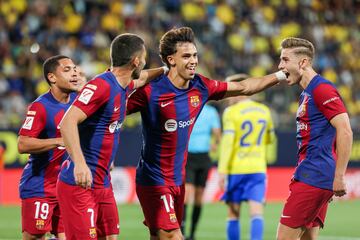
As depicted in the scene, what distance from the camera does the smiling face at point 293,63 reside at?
8211 mm

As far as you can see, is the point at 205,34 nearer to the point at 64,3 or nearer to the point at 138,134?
the point at 64,3

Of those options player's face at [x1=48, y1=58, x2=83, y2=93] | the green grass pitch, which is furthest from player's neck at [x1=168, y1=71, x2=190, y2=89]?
the green grass pitch

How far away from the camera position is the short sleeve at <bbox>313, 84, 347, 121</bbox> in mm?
7805

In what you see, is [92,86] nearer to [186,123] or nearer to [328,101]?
[186,123]

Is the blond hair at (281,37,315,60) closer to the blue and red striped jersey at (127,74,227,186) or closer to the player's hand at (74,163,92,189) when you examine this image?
the blue and red striped jersey at (127,74,227,186)

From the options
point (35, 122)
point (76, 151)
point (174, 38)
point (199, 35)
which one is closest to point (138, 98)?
point (174, 38)

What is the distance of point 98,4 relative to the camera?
2283 cm

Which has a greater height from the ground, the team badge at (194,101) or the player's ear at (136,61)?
the player's ear at (136,61)

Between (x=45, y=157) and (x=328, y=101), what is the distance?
2.94 metres

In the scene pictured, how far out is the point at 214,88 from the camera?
8398 mm

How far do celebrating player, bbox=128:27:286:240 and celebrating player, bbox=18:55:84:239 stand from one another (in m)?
0.99

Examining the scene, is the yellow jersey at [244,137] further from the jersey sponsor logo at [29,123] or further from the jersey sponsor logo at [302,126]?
the jersey sponsor logo at [29,123]

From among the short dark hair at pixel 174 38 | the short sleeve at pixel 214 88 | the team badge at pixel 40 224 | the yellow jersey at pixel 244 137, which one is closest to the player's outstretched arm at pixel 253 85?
the short sleeve at pixel 214 88

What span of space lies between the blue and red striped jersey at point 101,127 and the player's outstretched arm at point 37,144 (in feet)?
2.75
